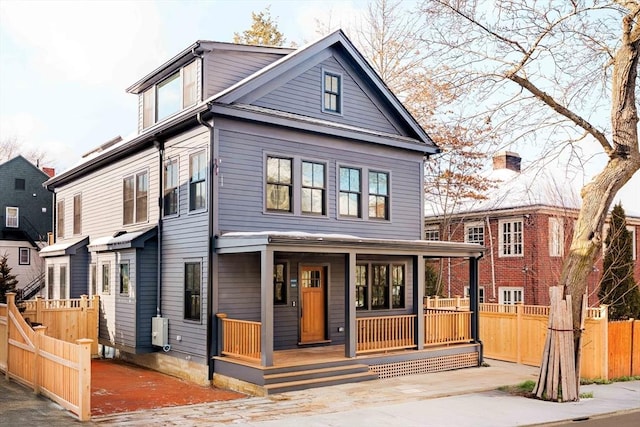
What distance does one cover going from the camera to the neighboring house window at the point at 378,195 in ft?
61.3

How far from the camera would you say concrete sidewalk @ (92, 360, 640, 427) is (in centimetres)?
1088

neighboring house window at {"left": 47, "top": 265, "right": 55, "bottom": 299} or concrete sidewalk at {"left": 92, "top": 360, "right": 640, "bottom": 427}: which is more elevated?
neighboring house window at {"left": 47, "top": 265, "right": 55, "bottom": 299}

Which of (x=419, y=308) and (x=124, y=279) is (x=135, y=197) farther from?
(x=419, y=308)

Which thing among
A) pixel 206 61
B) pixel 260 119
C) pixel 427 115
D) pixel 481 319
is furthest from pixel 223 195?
pixel 427 115

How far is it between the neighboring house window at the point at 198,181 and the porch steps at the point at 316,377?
4.64m

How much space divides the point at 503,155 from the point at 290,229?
18408mm

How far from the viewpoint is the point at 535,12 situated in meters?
12.4

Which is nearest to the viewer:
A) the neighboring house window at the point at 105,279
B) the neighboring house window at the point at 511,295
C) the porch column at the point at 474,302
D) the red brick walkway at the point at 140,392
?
the red brick walkway at the point at 140,392

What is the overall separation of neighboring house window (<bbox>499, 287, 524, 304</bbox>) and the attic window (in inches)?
680

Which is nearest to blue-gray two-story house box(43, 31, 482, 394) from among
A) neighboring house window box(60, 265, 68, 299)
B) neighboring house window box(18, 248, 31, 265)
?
neighboring house window box(60, 265, 68, 299)

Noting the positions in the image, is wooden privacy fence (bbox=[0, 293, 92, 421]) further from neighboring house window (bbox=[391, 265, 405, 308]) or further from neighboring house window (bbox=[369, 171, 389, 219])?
neighboring house window (bbox=[391, 265, 405, 308])

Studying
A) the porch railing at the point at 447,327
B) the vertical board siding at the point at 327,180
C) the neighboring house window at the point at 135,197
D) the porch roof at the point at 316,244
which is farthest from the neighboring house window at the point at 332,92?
the porch railing at the point at 447,327

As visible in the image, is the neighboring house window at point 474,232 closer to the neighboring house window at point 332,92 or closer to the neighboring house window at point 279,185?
the neighboring house window at point 332,92

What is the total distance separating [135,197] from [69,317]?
14.3 feet
